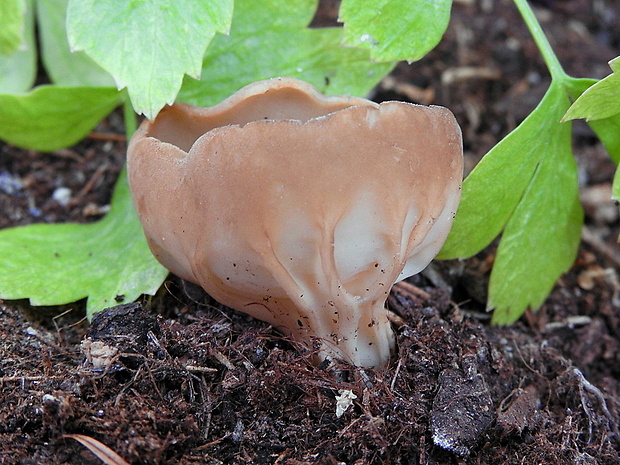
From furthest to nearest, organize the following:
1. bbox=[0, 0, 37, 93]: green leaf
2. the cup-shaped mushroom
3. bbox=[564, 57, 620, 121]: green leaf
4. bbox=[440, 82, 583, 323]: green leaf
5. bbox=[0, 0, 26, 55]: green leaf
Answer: bbox=[0, 0, 37, 93]: green leaf
bbox=[0, 0, 26, 55]: green leaf
bbox=[440, 82, 583, 323]: green leaf
bbox=[564, 57, 620, 121]: green leaf
the cup-shaped mushroom

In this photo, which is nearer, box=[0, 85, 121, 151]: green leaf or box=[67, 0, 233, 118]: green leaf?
box=[67, 0, 233, 118]: green leaf

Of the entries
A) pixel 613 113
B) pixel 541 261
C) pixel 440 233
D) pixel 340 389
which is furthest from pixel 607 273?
pixel 340 389

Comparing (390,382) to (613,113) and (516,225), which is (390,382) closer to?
(516,225)

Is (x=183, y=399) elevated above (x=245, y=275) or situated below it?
below

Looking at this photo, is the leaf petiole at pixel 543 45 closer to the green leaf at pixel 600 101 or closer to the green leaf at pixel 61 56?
the green leaf at pixel 600 101

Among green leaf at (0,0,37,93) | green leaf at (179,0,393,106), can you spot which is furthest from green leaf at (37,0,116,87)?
green leaf at (179,0,393,106)

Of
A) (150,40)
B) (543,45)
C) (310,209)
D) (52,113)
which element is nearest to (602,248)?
(543,45)

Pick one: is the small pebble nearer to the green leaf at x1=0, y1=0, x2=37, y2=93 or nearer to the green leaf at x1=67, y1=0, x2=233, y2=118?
Result: the green leaf at x1=0, y1=0, x2=37, y2=93
